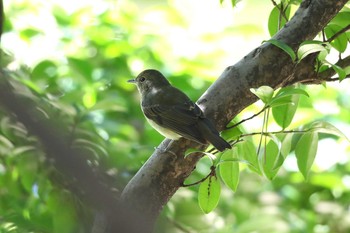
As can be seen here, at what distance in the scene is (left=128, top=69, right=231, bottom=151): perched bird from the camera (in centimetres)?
131

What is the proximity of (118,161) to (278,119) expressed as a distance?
0.73 meters

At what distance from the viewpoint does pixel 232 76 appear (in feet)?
3.88

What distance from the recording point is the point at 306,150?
1.27 metres

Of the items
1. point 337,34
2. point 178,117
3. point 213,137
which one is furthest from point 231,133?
point 178,117

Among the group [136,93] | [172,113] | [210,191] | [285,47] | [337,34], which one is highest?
[136,93]

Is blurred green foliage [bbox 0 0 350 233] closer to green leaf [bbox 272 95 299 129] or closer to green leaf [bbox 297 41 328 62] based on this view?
green leaf [bbox 272 95 299 129]

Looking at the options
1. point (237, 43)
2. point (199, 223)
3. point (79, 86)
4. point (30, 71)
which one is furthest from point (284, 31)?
point (237, 43)

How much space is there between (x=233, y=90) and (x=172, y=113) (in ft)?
2.90

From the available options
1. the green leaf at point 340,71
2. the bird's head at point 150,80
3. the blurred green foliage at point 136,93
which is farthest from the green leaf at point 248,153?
the bird's head at point 150,80

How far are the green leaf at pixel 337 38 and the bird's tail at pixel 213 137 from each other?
1.13 feet

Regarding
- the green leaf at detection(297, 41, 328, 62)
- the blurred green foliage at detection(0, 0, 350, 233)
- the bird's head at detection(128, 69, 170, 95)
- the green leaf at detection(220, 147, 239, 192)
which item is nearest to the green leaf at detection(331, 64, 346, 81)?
the green leaf at detection(297, 41, 328, 62)

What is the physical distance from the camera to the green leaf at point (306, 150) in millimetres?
1259

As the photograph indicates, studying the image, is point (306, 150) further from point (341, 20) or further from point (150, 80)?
point (150, 80)

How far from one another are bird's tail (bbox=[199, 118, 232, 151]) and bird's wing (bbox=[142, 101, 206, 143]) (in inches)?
4.1
